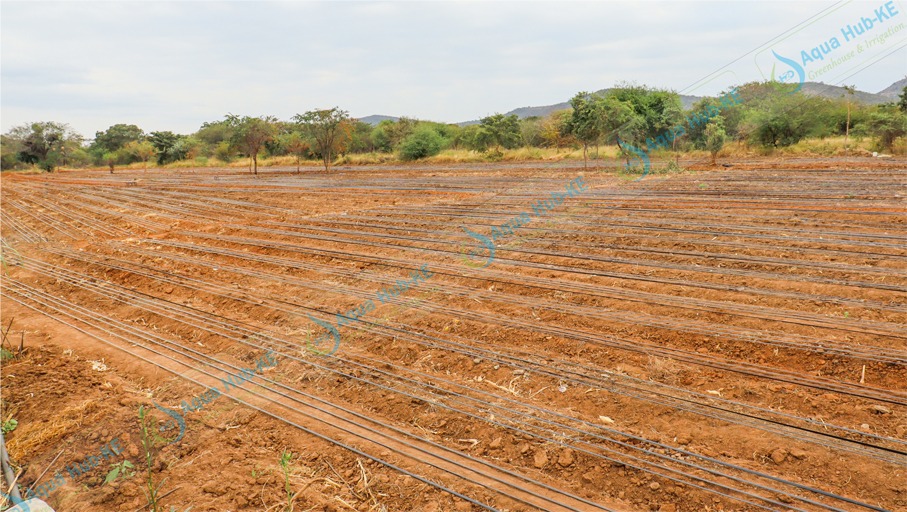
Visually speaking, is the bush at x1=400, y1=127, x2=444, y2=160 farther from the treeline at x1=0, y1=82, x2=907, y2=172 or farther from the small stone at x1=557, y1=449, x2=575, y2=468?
the small stone at x1=557, y1=449, x2=575, y2=468

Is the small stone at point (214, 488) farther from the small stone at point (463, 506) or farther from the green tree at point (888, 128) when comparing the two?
the green tree at point (888, 128)

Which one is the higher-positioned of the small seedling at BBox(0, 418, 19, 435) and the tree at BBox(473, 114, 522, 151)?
the tree at BBox(473, 114, 522, 151)

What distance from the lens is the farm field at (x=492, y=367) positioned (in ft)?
11.7

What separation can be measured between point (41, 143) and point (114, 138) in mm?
17565

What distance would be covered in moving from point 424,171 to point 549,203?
14.6 meters

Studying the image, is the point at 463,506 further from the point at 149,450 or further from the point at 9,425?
the point at 9,425

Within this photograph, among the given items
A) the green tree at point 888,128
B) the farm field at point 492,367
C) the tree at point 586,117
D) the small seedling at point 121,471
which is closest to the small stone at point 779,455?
the farm field at point 492,367

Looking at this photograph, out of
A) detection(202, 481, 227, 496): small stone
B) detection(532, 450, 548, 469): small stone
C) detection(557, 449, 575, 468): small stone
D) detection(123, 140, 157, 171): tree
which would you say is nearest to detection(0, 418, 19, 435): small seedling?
detection(202, 481, 227, 496): small stone

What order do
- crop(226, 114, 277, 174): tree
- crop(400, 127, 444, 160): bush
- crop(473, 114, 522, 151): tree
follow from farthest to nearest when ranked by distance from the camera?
crop(400, 127, 444, 160): bush < crop(473, 114, 522, 151): tree < crop(226, 114, 277, 174): tree

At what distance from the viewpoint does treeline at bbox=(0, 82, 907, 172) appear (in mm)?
19953

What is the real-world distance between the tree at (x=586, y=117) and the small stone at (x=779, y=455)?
16.6 m

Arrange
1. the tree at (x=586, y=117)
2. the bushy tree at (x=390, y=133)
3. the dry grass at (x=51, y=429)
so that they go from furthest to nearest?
the bushy tree at (x=390, y=133)
the tree at (x=586, y=117)
the dry grass at (x=51, y=429)

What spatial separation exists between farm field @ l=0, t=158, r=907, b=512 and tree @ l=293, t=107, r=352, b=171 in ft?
66.7

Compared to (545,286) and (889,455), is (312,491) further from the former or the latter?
(545,286)
